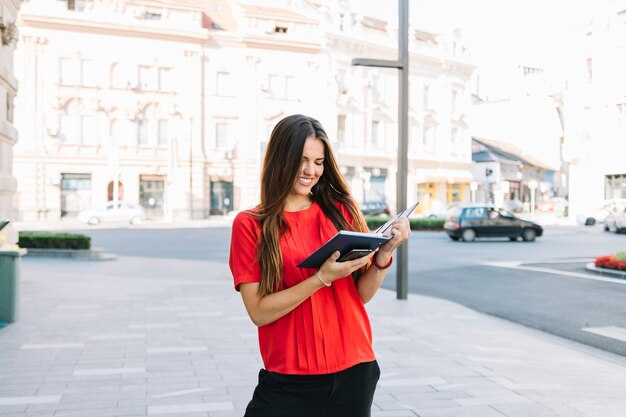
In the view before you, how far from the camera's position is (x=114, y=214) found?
37.7 meters

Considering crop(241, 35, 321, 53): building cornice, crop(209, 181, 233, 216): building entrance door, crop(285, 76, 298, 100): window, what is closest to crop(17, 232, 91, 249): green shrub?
crop(209, 181, 233, 216): building entrance door

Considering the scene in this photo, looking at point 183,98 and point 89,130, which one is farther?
point 183,98

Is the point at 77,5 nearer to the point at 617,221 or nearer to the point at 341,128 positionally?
the point at 341,128

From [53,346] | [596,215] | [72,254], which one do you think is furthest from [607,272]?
[596,215]

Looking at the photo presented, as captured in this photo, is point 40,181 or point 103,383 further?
point 40,181

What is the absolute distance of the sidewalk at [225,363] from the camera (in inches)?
193

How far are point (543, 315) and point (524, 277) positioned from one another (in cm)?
471

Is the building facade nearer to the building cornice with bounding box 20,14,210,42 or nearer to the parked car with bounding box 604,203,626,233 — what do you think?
the parked car with bounding box 604,203,626,233

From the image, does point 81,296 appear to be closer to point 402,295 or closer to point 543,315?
point 402,295

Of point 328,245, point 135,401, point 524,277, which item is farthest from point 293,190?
point 524,277

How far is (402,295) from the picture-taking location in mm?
10750

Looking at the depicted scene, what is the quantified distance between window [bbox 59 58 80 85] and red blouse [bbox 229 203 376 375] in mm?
42023

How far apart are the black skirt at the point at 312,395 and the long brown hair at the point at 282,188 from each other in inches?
13.1

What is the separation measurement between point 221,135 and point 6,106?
35.4 metres
